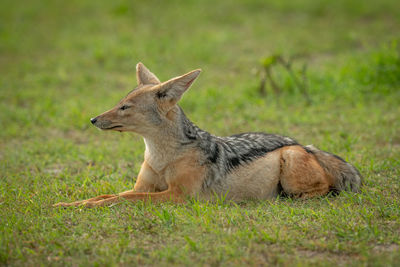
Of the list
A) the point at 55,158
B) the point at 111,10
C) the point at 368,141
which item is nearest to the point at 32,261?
the point at 55,158

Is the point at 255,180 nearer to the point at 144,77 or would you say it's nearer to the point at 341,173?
the point at 341,173

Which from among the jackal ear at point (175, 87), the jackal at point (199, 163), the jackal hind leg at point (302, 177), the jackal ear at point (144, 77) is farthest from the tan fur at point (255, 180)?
the jackal ear at point (144, 77)

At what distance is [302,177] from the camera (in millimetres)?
6176

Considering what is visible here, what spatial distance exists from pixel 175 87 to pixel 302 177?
2.03 metres

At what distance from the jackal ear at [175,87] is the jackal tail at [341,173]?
6.77ft

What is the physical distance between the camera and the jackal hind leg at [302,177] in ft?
20.3

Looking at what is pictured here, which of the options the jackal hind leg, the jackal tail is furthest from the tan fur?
the jackal tail

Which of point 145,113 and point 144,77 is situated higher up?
point 144,77

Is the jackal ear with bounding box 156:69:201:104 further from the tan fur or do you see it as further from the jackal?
the tan fur

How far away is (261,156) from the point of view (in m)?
6.39

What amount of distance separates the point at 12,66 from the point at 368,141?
10606 mm

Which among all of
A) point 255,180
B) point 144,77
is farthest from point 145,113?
point 255,180

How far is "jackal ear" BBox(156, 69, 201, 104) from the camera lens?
5.95 metres

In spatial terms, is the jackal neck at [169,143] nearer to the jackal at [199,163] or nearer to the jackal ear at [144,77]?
the jackal at [199,163]
